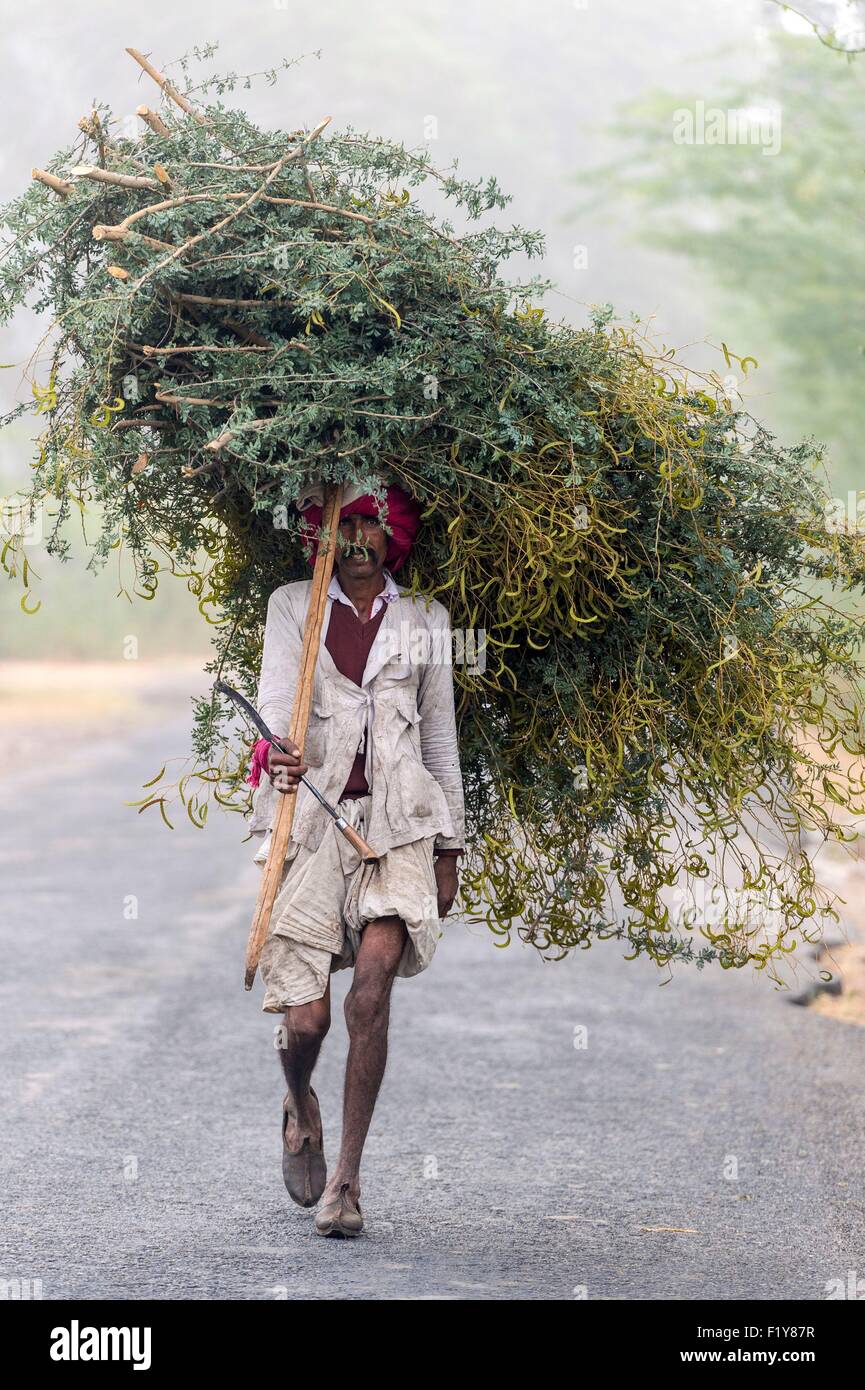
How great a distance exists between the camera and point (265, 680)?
16.4 ft

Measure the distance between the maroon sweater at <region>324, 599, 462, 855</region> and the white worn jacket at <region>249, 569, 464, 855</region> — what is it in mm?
24

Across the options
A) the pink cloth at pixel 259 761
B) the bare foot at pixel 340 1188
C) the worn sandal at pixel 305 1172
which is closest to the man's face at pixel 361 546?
the pink cloth at pixel 259 761

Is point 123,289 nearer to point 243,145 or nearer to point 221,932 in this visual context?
point 243,145

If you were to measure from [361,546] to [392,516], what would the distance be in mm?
125

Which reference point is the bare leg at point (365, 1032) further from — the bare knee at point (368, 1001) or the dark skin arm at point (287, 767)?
the dark skin arm at point (287, 767)

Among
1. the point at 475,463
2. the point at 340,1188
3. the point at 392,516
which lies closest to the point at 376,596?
the point at 392,516

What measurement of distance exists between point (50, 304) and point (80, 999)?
465 cm

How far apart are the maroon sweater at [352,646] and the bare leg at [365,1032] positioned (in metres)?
0.39

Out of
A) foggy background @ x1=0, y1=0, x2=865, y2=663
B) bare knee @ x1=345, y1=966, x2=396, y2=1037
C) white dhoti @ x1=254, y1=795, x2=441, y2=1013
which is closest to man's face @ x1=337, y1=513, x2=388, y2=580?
white dhoti @ x1=254, y1=795, x2=441, y2=1013

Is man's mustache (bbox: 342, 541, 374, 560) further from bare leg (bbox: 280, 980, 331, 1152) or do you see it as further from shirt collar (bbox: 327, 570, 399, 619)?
bare leg (bbox: 280, 980, 331, 1152)

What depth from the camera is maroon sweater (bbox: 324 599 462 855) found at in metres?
5.06

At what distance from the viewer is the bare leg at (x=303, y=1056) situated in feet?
16.5
